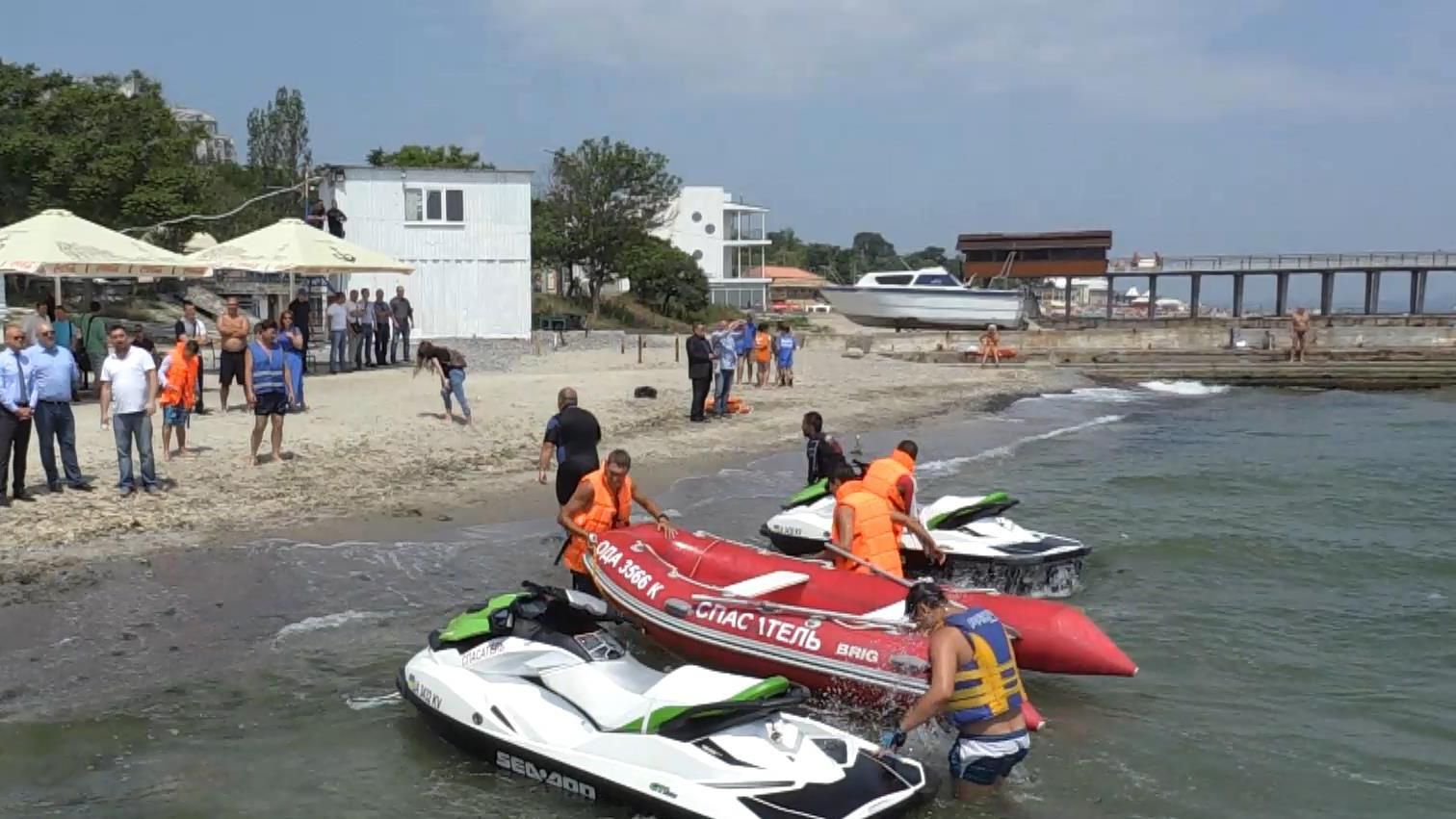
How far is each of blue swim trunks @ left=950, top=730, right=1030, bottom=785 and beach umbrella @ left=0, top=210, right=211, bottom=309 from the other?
14480 millimetres

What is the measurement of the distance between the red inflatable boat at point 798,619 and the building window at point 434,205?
21183 millimetres

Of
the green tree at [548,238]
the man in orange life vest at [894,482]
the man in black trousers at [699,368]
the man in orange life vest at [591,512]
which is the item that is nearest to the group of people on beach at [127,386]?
the man in black trousers at [699,368]

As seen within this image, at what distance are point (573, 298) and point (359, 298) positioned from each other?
82.8ft

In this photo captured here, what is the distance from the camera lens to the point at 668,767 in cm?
609

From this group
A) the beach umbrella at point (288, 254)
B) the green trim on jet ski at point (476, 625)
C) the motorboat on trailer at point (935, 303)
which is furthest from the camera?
the motorboat on trailer at point (935, 303)

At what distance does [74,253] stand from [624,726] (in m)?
13.6

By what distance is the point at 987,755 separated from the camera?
20.7 feet

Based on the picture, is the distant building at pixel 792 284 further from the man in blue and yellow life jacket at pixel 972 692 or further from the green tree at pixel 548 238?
the man in blue and yellow life jacket at pixel 972 692

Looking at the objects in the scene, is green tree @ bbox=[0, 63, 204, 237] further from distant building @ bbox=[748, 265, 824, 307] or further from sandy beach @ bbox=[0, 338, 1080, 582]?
distant building @ bbox=[748, 265, 824, 307]

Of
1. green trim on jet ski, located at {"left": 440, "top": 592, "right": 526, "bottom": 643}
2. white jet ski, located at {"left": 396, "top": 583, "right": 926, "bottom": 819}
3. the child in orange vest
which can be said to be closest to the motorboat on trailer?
the child in orange vest

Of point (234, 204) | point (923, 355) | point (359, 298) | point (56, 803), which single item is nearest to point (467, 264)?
point (359, 298)

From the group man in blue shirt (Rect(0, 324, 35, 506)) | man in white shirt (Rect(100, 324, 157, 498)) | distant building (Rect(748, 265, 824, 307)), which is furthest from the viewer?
distant building (Rect(748, 265, 824, 307))

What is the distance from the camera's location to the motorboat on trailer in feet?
144

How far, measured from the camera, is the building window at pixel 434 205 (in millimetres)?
28984
